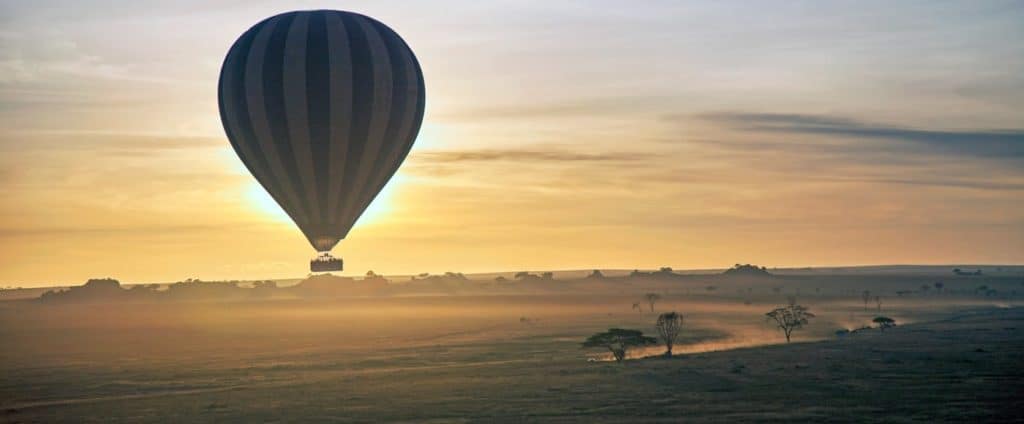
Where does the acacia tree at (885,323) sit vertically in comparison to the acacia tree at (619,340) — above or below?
above

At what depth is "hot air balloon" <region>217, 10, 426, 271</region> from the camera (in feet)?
223

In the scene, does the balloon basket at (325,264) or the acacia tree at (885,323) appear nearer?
the balloon basket at (325,264)

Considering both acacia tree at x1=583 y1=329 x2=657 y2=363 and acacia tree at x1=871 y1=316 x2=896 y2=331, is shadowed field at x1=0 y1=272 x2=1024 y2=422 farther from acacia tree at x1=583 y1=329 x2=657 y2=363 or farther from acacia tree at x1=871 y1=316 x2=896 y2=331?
acacia tree at x1=871 y1=316 x2=896 y2=331

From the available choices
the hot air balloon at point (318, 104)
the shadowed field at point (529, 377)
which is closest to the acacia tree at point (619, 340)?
the shadowed field at point (529, 377)

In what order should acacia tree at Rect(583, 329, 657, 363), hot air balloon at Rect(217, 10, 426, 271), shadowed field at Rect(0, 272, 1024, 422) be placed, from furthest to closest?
acacia tree at Rect(583, 329, 657, 363) < hot air balloon at Rect(217, 10, 426, 271) < shadowed field at Rect(0, 272, 1024, 422)

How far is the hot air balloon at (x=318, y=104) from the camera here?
68.1 m

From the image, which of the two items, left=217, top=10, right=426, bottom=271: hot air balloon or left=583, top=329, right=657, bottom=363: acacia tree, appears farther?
left=583, top=329, right=657, bottom=363: acacia tree

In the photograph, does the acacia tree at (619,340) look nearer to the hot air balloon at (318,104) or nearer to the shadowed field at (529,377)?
the shadowed field at (529,377)

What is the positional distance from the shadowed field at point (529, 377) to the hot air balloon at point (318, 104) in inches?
491

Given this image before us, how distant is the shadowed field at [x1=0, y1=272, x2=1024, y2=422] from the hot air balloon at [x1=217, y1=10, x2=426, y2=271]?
12461 mm

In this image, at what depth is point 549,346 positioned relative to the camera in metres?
113

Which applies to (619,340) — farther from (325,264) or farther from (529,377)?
(325,264)

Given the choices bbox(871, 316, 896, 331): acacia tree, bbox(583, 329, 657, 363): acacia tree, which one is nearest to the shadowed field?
bbox(583, 329, 657, 363): acacia tree

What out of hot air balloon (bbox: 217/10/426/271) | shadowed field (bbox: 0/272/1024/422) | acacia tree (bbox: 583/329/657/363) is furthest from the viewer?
acacia tree (bbox: 583/329/657/363)
